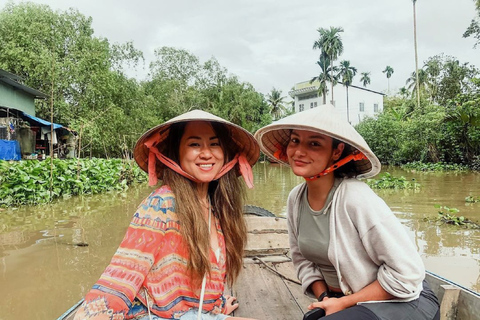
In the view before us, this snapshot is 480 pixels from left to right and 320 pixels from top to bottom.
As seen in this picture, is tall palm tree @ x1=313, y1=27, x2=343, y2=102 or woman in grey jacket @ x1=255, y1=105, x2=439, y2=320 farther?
tall palm tree @ x1=313, y1=27, x2=343, y2=102

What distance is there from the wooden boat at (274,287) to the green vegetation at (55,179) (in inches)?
235

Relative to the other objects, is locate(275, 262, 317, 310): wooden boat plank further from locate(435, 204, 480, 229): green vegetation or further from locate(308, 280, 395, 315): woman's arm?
locate(435, 204, 480, 229): green vegetation

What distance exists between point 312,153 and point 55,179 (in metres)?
8.63

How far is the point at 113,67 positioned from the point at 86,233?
17.6m

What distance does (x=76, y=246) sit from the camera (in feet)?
16.2

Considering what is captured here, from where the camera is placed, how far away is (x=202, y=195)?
4.91 feet

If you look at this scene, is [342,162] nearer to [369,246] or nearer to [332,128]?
[332,128]

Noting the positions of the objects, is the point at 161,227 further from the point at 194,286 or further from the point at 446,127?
the point at 446,127

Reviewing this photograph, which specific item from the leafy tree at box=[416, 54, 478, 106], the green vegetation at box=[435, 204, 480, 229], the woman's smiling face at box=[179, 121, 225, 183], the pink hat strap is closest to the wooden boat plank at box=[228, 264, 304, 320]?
the pink hat strap

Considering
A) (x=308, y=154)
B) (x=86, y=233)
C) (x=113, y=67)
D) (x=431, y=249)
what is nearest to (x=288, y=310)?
(x=308, y=154)

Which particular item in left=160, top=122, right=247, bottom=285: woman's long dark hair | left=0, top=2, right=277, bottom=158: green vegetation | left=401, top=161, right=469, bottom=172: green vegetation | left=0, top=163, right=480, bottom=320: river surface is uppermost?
left=0, top=2, right=277, bottom=158: green vegetation

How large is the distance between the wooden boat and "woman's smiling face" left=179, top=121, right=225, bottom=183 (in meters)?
1.01

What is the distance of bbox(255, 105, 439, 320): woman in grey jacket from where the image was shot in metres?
1.28

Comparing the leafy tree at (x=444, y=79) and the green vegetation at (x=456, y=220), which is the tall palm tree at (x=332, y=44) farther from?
the green vegetation at (x=456, y=220)
